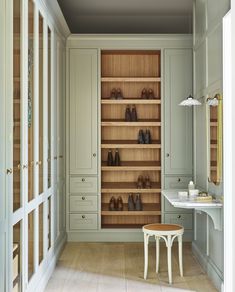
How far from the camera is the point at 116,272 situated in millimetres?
4156

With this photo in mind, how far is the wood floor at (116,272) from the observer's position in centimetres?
369

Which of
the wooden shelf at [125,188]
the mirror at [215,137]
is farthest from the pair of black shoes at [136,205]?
the mirror at [215,137]

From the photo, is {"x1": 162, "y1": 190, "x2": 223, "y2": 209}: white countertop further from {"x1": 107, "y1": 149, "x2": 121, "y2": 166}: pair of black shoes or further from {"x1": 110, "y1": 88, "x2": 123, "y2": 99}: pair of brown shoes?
{"x1": 110, "y1": 88, "x2": 123, "y2": 99}: pair of brown shoes

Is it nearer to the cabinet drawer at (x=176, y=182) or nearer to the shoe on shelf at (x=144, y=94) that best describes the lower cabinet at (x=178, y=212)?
the cabinet drawer at (x=176, y=182)

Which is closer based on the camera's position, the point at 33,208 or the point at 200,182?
the point at 33,208

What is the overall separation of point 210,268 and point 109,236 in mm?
1851

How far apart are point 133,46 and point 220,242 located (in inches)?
117

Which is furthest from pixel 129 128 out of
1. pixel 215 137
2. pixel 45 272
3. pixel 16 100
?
pixel 16 100

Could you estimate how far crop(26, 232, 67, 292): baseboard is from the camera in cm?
326

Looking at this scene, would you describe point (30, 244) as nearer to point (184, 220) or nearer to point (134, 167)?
point (134, 167)
